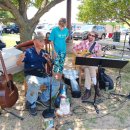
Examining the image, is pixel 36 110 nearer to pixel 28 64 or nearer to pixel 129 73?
pixel 28 64

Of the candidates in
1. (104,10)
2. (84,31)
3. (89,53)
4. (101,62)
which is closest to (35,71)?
(101,62)

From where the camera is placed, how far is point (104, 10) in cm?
1116

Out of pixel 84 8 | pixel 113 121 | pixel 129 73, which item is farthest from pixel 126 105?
pixel 84 8

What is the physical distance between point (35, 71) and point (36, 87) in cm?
37

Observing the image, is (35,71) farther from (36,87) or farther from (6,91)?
(6,91)

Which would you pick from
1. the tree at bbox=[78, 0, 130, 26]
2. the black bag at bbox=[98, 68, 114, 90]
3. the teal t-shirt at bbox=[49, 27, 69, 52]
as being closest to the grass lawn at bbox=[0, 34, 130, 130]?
the black bag at bbox=[98, 68, 114, 90]

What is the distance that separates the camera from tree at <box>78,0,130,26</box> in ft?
33.9

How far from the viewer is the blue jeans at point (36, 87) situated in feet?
15.1

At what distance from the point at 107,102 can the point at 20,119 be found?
1.95 metres

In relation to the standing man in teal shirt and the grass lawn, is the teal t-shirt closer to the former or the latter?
the standing man in teal shirt

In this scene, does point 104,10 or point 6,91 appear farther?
point 104,10

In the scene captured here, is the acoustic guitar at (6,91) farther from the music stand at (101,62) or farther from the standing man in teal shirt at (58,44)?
the standing man in teal shirt at (58,44)

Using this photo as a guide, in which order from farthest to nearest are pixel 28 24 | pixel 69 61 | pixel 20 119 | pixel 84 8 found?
pixel 84 8, pixel 69 61, pixel 28 24, pixel 20 119

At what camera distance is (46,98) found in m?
5.04
